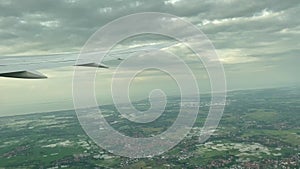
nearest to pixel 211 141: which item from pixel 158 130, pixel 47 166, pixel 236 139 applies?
pixel 236 139

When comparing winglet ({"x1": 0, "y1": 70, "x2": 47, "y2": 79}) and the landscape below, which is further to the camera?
the landscape below

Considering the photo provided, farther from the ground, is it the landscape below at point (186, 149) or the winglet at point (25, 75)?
the winglet at point (25, 75)

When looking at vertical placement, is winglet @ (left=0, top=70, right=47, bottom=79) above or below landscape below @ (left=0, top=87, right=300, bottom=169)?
above

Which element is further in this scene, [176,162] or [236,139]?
[236,139]

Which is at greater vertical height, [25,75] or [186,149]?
[25,75]

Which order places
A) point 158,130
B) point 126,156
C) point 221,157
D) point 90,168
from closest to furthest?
point 90,168 → point 221,157 → point 126,156 → point 158,130

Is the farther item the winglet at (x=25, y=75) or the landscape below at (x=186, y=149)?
the landscape below at (x=186, y=149)

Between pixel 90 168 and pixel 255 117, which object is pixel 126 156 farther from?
pixel 255 117

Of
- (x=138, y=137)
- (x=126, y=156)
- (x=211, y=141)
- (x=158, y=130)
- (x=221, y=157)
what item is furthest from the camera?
(x=158, y=130)

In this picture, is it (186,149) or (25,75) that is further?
(186,149)
